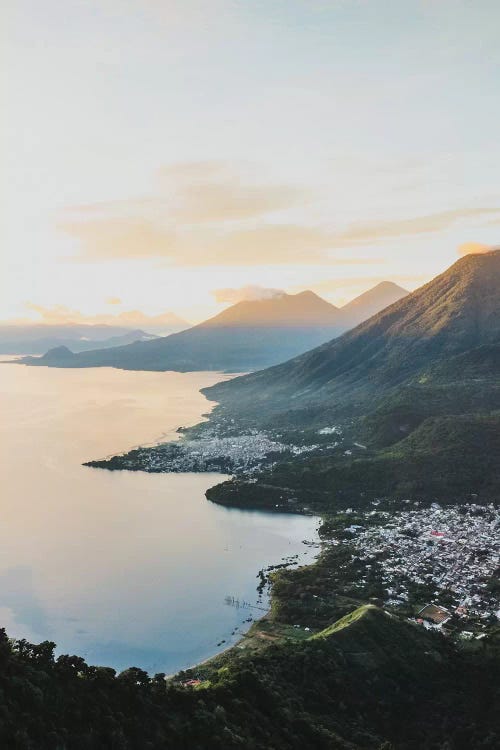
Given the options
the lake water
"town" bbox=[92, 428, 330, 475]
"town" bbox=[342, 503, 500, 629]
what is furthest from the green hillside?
"town" bbox=[92, 428, 330, 475]

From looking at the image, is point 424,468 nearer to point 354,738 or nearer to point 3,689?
point 354,738

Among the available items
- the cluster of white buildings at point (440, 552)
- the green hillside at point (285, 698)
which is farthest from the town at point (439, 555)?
the green hillside at point (285, 698)

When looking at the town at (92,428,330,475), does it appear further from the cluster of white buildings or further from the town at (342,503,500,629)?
the cluster of white buildings

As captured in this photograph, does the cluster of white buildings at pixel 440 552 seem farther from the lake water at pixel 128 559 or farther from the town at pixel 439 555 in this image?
the lake water at pixel 128 559

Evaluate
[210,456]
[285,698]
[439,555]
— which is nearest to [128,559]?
[439,555]

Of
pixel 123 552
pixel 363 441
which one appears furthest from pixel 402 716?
pixel 363 441

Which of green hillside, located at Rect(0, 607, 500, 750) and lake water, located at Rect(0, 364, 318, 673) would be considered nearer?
green hillside, located at Rect(0, 607, 500, 750)
